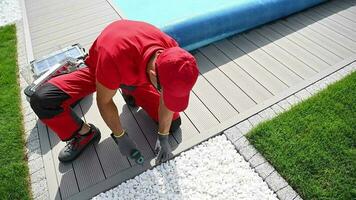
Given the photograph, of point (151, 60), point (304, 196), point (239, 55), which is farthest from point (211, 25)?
point (304, 196)

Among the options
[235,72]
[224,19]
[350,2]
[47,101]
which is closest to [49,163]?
[47,101]

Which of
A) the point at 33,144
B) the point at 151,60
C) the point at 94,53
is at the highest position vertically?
the point at 151,60

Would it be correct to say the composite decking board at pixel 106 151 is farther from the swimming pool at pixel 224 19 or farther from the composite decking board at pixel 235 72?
the composite decking board at pixel 235 72

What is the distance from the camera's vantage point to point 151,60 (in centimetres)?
230

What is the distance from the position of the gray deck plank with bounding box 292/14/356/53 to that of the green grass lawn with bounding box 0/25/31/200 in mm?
4414

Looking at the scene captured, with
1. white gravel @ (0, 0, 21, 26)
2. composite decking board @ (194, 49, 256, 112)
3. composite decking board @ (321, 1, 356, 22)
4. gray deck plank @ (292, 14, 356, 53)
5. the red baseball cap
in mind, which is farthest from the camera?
white gravel @ (0, 0, 21, 26)

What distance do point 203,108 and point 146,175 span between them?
3.58 feet

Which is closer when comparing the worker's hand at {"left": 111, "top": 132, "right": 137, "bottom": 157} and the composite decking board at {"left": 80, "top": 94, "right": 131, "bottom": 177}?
the worker's hand at {"left": 111, "top": 132, "right": 137, "bottom": 157}

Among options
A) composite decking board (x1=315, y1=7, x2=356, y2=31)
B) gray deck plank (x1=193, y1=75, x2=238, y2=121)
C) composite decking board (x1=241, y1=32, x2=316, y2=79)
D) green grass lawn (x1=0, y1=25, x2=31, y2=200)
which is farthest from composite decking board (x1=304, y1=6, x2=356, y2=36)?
green grass lawn (x1=0, y1=25, x2=31, y2=200)

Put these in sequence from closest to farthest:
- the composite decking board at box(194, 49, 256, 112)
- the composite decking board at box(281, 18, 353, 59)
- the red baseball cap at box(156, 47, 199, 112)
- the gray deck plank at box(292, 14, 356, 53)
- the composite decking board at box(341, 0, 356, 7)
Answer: the red baseball cap at box(156, 47, 199, 112)
the composite decking board at box(194, 49, 256, 112)
the composite decking board at box(281, 18, 353, 59)
the gray deck plank at box(292, 14, 356, 53)
the composite decking board at box(341, 0, 356, 7)

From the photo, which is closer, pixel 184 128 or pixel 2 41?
pixel 184 128

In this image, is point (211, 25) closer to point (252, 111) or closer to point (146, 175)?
point (252, 111)

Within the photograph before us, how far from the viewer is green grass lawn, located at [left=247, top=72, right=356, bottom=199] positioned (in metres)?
2.79

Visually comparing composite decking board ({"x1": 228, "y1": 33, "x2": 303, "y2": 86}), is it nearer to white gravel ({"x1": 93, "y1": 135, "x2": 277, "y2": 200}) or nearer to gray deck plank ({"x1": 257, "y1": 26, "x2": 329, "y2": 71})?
gray deck plank ({"x1": 257, "y1": 26, "x2": 329, "y2": 71})
